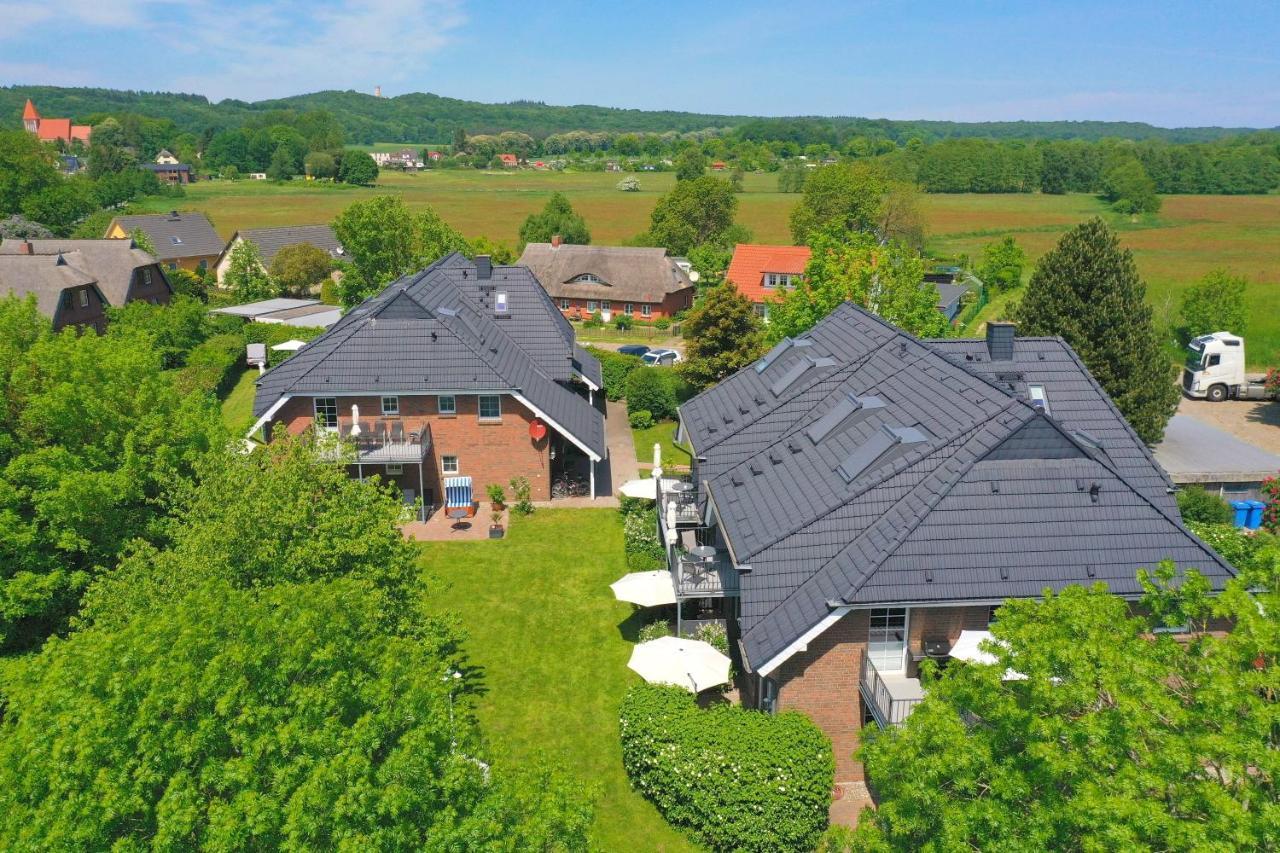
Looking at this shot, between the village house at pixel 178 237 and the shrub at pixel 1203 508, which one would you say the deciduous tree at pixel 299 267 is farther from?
the shrub at pixel 1203 508

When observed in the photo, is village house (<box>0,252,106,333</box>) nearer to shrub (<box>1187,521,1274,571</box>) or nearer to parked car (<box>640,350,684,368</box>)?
parked car (<box>640,350,684,368</box>)

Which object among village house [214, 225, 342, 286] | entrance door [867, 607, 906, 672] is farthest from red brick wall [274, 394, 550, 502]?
village house [214, 225, 342, 286]

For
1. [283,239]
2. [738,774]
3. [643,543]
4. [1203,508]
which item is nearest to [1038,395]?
[1203,508]

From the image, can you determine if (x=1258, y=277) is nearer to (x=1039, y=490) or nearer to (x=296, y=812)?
(x=1039, y=490)

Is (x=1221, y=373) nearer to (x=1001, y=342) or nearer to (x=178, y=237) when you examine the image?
(x=1001, y=342)

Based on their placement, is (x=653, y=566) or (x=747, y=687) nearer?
(x=747, y=687)

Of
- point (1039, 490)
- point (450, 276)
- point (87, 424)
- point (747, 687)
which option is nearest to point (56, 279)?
point (450, 276)

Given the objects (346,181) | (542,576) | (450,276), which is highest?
(346,181)
